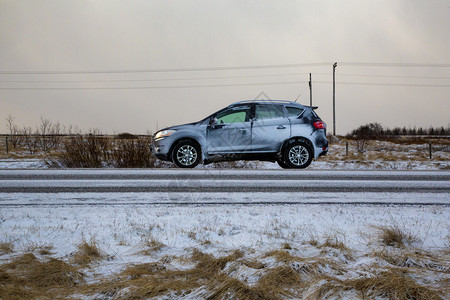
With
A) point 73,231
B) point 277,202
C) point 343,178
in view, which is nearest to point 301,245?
point 277,202

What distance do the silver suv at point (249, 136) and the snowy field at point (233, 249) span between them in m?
3.72

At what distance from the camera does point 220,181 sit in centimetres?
789

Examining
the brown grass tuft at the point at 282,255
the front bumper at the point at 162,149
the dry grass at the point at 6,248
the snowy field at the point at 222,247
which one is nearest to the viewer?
the snowy field at the point at 222,247

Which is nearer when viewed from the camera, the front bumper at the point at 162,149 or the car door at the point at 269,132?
the car door at the point at 269,132

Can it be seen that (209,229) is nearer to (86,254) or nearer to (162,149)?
(86,254)

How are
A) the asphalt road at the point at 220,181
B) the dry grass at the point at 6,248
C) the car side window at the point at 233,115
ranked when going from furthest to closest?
1. the car side window at the point at 233,115
2. the asphalt road at the point at 220,181
3. the dry grass at the point at 6,248

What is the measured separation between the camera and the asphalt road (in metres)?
7.20

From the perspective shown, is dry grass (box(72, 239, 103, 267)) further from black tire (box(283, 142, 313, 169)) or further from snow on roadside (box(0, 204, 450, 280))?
black tire (box(283, 142, 313, 169))

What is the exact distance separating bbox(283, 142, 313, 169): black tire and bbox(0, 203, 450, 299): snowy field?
3.77 metres

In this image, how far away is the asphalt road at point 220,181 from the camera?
283 inches

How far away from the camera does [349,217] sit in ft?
17.8

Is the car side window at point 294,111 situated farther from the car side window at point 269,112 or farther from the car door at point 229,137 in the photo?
the car door at point 229,137

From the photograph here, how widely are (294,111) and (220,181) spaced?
3.24 meters

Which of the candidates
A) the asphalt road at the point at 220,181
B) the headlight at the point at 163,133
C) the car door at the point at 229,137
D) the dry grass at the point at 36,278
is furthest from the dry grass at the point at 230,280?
the headlight at the point at 163,133
